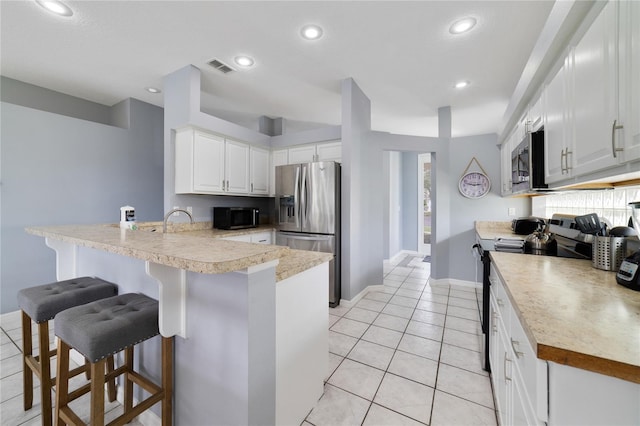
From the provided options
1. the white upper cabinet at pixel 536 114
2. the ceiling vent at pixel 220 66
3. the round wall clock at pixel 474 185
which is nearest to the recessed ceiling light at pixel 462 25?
the white upper cabinet at pixel 536 114

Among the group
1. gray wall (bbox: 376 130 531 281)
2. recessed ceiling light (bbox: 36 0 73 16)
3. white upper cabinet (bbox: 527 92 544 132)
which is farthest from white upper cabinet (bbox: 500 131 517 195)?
recessed ceiling light (bbox: 36 0 73 16)

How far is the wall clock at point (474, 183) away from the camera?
12.2ft

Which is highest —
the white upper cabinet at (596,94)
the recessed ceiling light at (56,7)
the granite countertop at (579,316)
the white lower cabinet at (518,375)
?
the recessed ceiling light at (56,7)

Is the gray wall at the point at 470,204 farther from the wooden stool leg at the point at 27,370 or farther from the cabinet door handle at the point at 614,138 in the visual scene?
the wooden stool leg at the point at 27,370

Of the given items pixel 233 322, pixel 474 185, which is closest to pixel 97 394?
pixel 233 322

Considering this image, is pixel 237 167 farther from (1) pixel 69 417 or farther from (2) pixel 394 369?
(2) pixel 394 369

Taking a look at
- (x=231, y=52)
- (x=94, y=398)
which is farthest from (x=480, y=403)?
(x=231, y=52)

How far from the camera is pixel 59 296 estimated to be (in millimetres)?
1446

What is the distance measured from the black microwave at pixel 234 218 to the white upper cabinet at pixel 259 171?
1.32 ft

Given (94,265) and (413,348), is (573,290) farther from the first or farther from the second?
(94,265)

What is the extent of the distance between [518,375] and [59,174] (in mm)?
4772

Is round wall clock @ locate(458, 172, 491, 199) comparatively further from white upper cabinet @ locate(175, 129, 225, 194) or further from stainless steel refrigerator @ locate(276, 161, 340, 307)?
white upper cabinet @ locate(175, 129, 225, 194)

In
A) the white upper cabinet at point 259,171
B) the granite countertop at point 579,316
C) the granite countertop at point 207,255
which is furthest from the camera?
the white upper cabinet at point 259,171

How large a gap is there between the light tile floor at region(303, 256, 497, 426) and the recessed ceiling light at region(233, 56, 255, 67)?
9.94 feet
